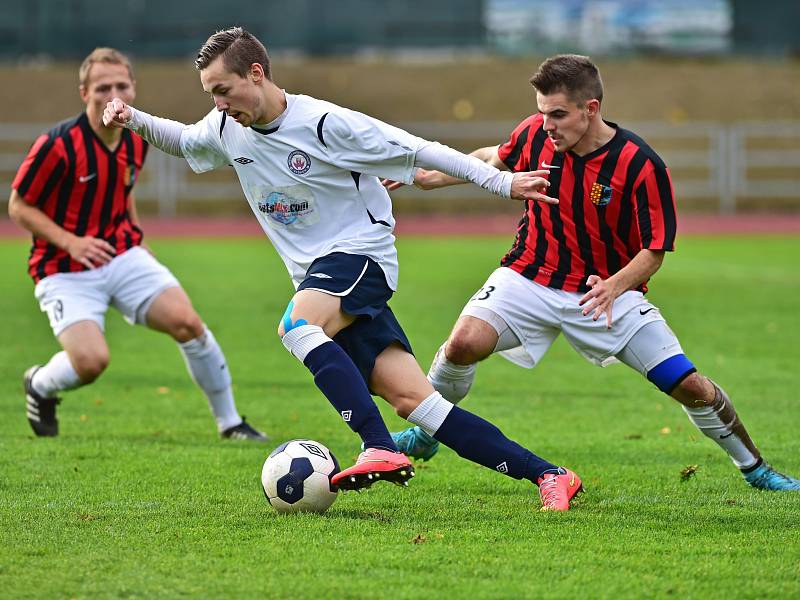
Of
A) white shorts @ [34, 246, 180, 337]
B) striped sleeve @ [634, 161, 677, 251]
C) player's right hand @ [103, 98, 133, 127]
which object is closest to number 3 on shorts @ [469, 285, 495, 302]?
striped sleeve @ [634, 161, 677, 251]

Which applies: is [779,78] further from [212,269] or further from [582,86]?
[582,86]

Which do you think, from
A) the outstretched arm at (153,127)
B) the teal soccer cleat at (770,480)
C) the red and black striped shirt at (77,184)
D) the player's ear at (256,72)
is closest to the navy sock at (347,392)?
the player's ear at (256,72)

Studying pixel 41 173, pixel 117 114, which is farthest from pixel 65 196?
pixel 117 114

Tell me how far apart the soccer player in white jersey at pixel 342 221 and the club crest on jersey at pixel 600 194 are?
0.61 meters

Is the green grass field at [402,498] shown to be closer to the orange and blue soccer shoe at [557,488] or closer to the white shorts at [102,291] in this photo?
the orange and blue soccer shoe at [557,488]

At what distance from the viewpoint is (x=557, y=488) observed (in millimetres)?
5023

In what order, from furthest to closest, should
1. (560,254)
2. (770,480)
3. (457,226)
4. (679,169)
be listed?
(679,169)
(457,226)
(560,254)
(770,480)

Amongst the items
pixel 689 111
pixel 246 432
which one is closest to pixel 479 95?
pixel 689 111

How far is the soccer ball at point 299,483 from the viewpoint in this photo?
16.2 ft

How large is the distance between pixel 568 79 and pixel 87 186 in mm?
3013

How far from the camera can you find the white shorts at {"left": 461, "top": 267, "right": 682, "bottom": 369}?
18.2 ft

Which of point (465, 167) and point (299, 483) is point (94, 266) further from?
point (465, 167)

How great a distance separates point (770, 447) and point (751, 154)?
74.1ft

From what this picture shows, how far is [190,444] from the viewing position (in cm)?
680
